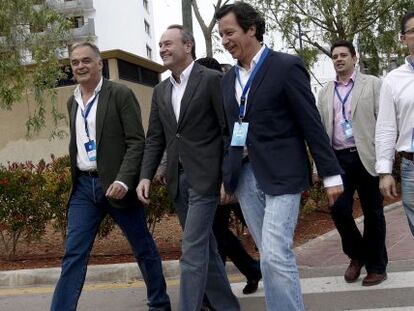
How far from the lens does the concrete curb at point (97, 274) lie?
597 centimetres

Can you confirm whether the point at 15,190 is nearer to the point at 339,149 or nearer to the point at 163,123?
the point at 163,123

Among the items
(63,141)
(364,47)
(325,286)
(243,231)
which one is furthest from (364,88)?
(63,141)

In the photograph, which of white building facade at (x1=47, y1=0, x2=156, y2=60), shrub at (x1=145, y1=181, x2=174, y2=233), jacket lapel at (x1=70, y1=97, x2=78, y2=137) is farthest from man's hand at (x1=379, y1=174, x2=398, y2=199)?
white building facade at (x1=47, y1=0, x2=156, y2=60)

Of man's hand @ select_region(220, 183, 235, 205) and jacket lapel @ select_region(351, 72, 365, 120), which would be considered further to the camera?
jacket lapel @ select_region(351, 72, 365, 120)

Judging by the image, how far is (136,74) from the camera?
20031 millimetres

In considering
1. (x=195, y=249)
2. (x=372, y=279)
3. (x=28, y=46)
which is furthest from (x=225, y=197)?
Answer: (x=28, y=46)

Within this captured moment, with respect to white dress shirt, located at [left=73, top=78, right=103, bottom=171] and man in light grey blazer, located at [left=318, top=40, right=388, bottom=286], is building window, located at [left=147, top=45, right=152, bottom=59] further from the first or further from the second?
white dress shirt, located at [left=73, top=78, right=103, bottom=171]

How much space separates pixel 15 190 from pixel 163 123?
9.67 feet

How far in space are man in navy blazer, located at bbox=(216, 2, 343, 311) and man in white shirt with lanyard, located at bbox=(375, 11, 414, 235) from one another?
636mm

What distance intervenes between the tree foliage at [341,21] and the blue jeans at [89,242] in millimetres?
10232

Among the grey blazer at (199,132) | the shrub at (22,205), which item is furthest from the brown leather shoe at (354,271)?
the shrub at (22,205)

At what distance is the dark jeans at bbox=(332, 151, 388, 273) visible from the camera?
4996mm

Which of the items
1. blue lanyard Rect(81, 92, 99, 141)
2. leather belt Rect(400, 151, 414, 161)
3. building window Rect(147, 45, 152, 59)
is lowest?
leather belt Rect(400, 151, 414, 161)

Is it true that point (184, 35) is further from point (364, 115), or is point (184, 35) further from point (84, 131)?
point (364, 115)
